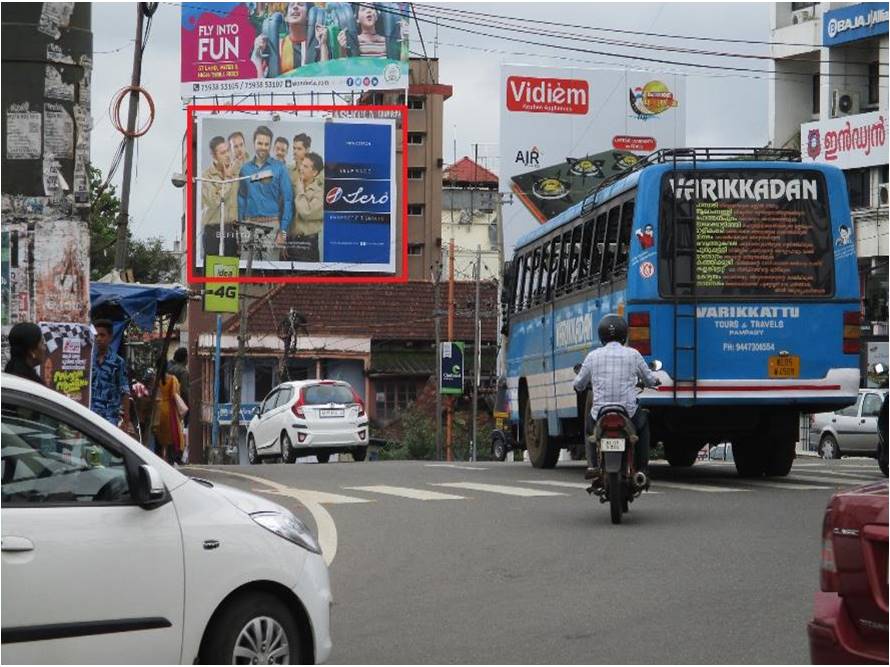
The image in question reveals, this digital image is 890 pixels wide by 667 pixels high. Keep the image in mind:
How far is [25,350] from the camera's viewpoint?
34.4 feet

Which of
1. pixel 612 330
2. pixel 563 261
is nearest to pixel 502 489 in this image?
pixel 612 330

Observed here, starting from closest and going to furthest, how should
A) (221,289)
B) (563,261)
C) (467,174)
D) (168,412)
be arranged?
1. (168,412)
2. (563,261)
3. (221,289)
4. (467,174)

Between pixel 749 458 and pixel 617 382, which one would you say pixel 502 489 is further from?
pixel 617 382

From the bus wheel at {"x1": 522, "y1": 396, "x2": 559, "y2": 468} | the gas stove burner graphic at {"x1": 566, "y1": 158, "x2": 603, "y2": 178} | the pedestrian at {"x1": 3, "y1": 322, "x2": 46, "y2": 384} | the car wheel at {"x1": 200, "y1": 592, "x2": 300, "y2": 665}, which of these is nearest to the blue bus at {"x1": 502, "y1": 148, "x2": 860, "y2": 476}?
the bus wheel at {"x1": 522, "y1": 396, "x2": 559, "y2": 468}

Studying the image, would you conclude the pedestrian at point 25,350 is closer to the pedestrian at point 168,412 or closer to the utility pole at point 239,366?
the pedestrian at point 168,412

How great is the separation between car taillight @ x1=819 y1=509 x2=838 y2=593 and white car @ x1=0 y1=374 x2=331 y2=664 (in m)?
2.21

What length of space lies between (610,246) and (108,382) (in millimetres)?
5802

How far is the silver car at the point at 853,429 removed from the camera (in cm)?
4106

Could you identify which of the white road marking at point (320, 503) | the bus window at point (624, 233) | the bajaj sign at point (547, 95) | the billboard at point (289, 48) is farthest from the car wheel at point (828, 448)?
the billboard at point (289, 48)

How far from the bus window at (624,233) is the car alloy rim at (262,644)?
470 inches

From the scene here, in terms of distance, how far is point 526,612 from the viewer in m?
10.2

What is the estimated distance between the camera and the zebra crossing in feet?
58.7

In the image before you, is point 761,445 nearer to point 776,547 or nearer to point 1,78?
point 776,547

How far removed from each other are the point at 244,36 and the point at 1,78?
191ft
